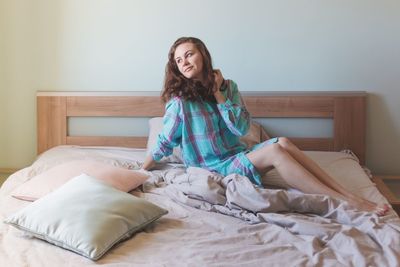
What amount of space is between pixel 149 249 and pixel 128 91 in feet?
5.12

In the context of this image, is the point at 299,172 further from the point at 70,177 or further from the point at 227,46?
the point at 227,46

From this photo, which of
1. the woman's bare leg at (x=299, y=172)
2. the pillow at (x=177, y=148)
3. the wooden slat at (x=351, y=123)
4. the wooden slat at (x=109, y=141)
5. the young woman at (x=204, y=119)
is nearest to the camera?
the woman's bare leg at (x=299, y=172)

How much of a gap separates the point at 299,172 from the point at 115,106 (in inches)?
51.3

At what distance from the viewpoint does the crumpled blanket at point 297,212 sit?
4.89ft

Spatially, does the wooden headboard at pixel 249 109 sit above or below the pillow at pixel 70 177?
above

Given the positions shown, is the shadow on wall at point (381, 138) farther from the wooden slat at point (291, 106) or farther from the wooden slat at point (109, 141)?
the wooden slat at point (109, 141)

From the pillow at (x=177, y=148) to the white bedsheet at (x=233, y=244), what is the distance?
1.97 feet

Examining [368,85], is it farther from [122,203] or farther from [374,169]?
[122,203]

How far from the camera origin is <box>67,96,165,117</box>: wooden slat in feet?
9.37

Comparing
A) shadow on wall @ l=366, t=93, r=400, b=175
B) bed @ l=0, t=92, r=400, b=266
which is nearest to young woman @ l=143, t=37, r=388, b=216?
bed @ l=0, t=92, r=400, b=266

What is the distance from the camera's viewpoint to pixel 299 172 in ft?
6.48

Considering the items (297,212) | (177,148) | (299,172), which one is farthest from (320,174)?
(177,148)

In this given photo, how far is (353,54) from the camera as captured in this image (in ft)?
9.19

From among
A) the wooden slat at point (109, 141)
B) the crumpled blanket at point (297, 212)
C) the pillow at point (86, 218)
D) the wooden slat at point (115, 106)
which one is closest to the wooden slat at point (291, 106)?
the wooden slat at point (115, 106)
